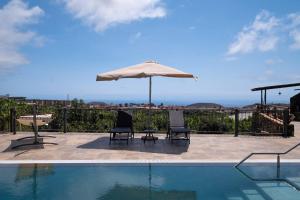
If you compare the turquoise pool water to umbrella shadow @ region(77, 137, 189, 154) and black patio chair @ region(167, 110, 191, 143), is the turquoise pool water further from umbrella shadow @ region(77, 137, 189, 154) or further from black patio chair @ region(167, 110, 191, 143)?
black patio chair @ region(167, 110, 191, 143)

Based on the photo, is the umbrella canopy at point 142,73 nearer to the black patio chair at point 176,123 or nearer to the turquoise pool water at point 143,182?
the black patio chair at point 176,123

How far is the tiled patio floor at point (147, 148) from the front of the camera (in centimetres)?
815

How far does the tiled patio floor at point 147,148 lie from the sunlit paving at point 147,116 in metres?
0.02

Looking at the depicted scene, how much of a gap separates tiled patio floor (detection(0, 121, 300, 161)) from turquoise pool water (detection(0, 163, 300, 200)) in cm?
59

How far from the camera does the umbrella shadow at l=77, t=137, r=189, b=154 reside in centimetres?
902

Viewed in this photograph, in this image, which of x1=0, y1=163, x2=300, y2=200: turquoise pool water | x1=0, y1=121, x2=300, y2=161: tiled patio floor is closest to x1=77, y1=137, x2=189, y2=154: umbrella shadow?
x1=0, y1=121, x2=300, y2=161: tiled patio floor

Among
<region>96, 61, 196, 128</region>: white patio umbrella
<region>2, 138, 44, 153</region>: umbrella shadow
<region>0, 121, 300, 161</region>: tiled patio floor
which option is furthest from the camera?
<region>96, 61, 196, 128</region>: white patio umbrella

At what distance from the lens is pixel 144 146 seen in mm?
9617

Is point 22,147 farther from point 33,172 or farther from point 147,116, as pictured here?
point 147,116

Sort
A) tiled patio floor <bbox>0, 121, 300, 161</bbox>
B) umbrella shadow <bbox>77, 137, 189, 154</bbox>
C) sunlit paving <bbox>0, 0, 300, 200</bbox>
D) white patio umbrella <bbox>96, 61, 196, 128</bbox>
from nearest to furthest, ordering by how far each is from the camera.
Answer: sunlit paving <bbox>0, 0, 300, 200</bbox>, tiled patio floor <bbox>0, 121, 300, 161</bbox>, umbrella shadow <bbox>77, 137, 189, 154</bbox>, white patio umbrella <bbox>96, 61, 196, 128</bbox>

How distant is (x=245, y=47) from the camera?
21.9 meters

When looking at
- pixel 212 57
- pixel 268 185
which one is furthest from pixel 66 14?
pixel 212 57

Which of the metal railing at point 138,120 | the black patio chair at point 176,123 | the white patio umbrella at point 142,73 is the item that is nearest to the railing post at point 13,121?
the metal railing at point 138,120

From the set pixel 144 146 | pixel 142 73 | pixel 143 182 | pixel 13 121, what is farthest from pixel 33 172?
pixel 13 121
